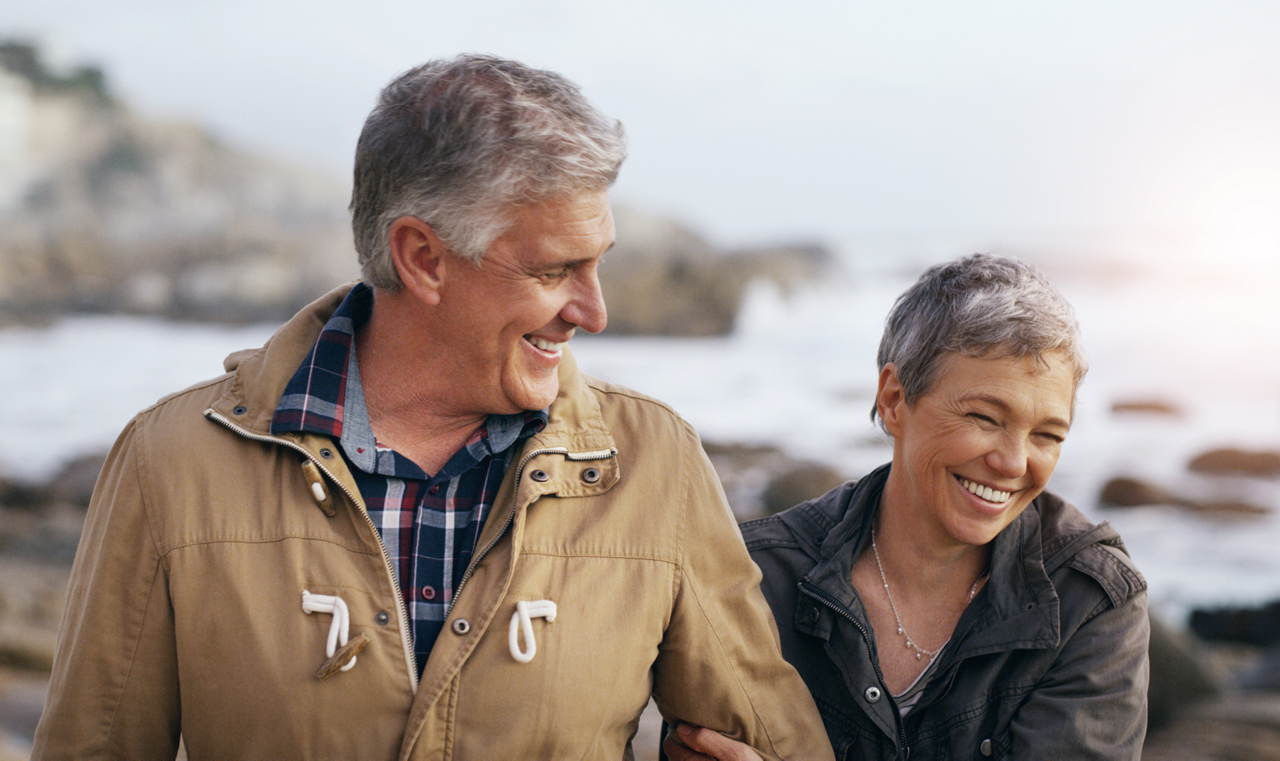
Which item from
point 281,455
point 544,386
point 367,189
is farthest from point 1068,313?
point 281,455

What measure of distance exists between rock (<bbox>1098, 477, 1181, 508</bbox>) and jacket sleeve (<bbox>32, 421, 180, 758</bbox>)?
6006mm

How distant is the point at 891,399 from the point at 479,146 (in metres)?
0.91

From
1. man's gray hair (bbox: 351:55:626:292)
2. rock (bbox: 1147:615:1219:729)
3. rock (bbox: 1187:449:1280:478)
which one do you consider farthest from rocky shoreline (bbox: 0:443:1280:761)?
man's gray hair (bbox: 351:55:626:292)

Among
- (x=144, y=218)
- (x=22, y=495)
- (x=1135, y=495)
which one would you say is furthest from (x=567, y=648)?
(x=144, y=218)

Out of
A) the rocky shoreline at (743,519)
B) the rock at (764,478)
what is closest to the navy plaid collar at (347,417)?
the rocky shoreline at (743,519)

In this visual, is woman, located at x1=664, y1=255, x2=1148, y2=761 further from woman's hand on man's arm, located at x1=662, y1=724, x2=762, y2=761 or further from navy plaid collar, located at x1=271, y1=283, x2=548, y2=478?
navy plaid collar, located at x1=271, y1=283, x2=548, y2=478

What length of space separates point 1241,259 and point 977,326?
217 inches

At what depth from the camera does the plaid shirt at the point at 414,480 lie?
153 cm

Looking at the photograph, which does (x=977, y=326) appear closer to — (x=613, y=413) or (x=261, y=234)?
(x=613, y=413)

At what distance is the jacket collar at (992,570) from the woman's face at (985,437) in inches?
2.9

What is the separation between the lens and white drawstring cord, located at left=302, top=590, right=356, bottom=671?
144 centimetres

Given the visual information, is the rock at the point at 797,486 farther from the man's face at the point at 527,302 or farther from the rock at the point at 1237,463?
the man's face at the point at 527,302

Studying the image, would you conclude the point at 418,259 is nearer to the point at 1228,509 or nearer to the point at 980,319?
the point at 980,319

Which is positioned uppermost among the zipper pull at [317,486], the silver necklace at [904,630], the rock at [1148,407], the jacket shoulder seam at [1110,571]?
the zipper pull at [317,486]
